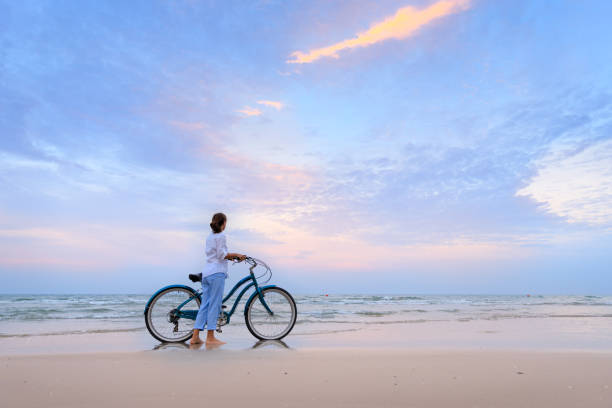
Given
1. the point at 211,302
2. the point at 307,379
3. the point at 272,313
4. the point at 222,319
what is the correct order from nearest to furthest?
the point at 307,379 → the point at 211,302 → the point at 222,319 → the point at 272,313

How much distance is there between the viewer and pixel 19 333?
26.6 ft

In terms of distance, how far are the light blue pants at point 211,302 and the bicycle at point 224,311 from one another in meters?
0.20

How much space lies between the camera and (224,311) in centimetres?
627

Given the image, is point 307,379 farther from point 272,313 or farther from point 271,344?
point 272,313

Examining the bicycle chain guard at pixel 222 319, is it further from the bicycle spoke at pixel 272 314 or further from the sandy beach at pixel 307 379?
the sandy beach at pixel 307 379

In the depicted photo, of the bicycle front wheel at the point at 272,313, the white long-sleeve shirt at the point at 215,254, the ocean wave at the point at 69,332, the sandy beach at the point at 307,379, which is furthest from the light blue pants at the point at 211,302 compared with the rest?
the ocean wave at the point at 69,332

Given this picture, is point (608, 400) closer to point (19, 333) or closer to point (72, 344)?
point (72, 344)

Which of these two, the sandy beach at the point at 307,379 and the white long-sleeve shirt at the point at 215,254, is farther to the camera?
the white long-sleeve shirt at the point at 215,254

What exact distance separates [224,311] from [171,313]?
Result: 77 cm

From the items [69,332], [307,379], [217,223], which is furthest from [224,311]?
[69,332]

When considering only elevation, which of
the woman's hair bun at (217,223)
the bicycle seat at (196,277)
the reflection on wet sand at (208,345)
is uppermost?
the woman's hair bun at (217,223)

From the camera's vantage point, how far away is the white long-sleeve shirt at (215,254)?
6047mm

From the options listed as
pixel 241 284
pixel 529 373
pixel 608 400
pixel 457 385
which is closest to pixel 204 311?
pixel 241 284

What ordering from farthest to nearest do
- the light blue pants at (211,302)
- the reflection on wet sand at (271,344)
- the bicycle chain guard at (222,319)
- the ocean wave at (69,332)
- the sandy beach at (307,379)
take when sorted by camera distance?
the ocean wave at (69,332) → the bicycle chain guard at (222,319) → the light blue pants at (211,302) → the reflection on wet sand at (271,344) → the sandy beach at (307,379)
